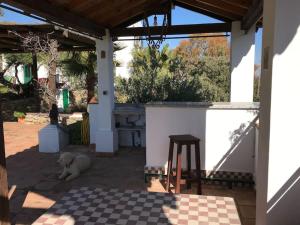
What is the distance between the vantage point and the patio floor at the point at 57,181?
3.84 metres

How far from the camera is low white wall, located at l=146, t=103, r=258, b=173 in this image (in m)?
4.46

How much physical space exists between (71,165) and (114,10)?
110 inches

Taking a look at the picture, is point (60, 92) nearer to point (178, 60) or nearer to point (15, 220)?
point (178, 60)

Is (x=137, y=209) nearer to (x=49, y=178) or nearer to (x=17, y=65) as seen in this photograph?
(x=49, y=178)

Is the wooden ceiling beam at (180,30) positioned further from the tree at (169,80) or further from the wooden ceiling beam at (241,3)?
the tree at (169,80)

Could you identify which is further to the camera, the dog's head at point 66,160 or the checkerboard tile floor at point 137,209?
the dog's head at point 66,160

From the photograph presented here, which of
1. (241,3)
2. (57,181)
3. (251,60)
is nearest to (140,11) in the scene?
(241,3)

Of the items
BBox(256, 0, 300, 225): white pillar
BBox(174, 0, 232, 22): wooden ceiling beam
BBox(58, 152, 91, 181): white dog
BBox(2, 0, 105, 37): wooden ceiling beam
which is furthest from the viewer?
BBox(174, 0, 232, 22): wooden ceiling beam

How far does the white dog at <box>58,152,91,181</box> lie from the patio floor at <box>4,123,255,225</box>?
0.11 m

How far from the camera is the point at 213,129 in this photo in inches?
179

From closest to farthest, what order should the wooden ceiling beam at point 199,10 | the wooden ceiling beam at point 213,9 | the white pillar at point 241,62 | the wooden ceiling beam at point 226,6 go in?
the wooden ceiling beam at point 226,6, the wooden ceiling beam at point 213,9, the white pillar at point 241,62, the wooden ceiling beam at point 199,10

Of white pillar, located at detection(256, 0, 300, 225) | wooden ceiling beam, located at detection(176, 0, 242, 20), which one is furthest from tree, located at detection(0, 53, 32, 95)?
white pillar, located at detection(256, 0, 300, 225)

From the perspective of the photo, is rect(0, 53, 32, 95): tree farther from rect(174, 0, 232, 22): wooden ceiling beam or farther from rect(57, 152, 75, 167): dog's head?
rect(174, 0, 232, 22): wooden ceiling beam

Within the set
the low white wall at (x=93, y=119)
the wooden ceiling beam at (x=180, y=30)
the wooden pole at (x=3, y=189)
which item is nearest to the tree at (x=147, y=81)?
the wooden ceiling beam at (x=180, y=30)
